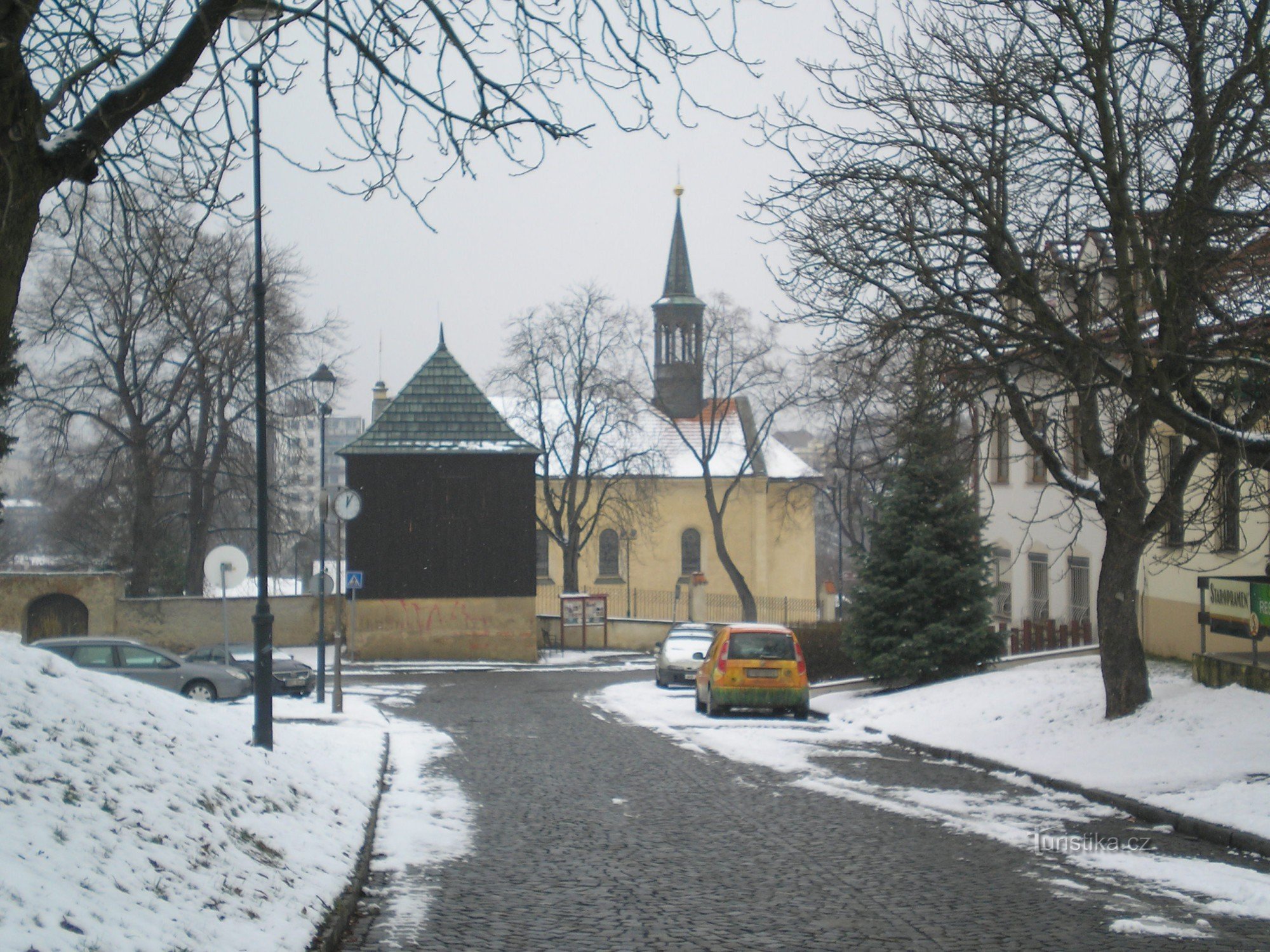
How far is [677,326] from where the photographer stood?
61.9m

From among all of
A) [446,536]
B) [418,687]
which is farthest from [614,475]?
[418,687]

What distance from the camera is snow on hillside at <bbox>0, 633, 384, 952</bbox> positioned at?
562 centimetres

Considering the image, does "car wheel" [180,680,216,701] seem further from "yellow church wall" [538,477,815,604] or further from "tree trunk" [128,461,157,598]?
"yellow church wall" [538,477,815,604]

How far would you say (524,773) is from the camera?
14086 mm

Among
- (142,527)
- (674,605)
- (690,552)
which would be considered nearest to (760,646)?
(142,527)

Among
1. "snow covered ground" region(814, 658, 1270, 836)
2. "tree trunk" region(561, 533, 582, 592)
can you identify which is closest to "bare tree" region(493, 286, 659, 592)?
"tree trunk" region(561, 533, 582, 592)

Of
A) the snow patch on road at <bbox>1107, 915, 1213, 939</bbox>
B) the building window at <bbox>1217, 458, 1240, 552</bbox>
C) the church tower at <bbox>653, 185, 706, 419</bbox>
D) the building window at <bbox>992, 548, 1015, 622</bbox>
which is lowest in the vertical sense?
the snow patch on road at <bbox>1107, 915, 1213, 939</bbox>

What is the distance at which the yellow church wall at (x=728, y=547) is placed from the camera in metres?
59.9

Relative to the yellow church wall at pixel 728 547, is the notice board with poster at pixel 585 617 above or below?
below

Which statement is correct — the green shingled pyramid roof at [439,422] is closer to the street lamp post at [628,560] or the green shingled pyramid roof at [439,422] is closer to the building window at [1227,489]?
the street lamp post at [628,560]

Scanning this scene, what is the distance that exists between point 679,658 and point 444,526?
1250 cm

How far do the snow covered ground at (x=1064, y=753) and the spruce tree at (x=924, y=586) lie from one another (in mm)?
1334

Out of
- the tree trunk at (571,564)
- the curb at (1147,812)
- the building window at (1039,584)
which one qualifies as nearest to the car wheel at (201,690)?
the curb at (1147,812)

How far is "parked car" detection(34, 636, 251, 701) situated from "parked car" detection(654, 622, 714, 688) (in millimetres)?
10333
